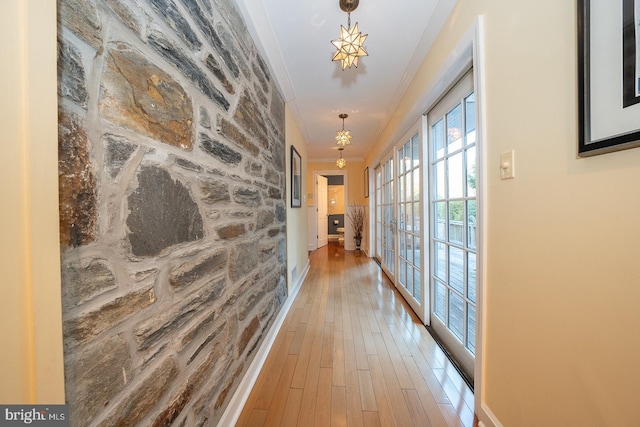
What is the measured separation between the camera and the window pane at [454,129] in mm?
1637

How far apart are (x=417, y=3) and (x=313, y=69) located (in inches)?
38.4

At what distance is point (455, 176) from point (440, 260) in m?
0.73

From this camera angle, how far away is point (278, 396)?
1396 millimetres

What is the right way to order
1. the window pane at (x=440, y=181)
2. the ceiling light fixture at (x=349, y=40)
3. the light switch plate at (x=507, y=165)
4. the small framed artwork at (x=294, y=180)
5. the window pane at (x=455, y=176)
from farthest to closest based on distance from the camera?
the small framed artwork at (x=294, y=180)
the window pane at (x=440, y=181)
the window pane at (x=455, y=176)
the ceiling light fixture at (x=349, y=40)
the light switch plate at (x=507, y=165)

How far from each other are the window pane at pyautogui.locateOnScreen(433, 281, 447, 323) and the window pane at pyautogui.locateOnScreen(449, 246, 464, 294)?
0.17 m

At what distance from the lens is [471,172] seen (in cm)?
149

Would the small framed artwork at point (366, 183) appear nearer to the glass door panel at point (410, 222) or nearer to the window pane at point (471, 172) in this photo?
the glass door panel at point (410, 222)

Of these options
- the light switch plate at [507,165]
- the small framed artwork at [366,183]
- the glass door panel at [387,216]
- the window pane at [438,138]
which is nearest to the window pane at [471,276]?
the light switch plate at [507,165]

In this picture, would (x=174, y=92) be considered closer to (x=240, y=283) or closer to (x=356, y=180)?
(x=240, y=283)

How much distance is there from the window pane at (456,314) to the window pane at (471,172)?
2.50 ft

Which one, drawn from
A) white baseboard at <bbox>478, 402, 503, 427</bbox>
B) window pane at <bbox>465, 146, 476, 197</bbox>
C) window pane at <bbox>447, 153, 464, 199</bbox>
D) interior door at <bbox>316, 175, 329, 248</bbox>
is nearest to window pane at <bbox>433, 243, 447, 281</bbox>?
window pane at <bbox>447, 153, 464, 199</bbox>

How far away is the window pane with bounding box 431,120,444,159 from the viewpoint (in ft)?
6.24

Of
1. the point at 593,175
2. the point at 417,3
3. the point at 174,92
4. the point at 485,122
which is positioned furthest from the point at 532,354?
the point at 417,3

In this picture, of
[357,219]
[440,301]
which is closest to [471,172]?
[440,301]
